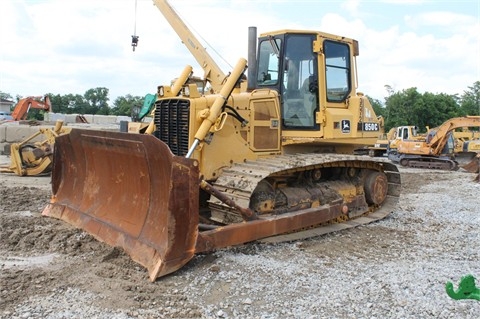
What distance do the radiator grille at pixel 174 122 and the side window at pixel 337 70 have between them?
7.50 ft

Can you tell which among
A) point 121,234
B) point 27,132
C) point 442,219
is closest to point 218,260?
point 121,234

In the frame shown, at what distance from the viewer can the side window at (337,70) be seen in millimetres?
6988

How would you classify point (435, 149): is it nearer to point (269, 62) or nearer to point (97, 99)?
point (269, 62)

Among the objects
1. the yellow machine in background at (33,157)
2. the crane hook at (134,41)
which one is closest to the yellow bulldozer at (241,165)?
the crane hook at (134,41)

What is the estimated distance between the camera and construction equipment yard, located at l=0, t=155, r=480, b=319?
385cm

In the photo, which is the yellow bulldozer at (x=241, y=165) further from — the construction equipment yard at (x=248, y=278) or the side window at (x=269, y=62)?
the construction equipment yard at (x=248, y=278)

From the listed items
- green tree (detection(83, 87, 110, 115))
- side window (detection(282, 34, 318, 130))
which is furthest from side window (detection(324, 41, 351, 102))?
green tree (detection(83, 87, 110, 115))

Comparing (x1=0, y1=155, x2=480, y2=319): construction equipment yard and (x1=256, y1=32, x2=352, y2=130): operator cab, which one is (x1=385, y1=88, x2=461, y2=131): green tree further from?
(x1=0, y1=155, x2=480, y2=319): construction equipment yard

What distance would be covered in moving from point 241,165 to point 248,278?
1.81 m

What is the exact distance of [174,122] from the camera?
6.13 m

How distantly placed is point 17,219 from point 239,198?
3245mm

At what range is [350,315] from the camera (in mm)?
3836

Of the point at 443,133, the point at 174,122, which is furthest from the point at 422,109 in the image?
the point at 174,122

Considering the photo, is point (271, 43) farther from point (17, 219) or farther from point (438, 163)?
point (438, 163)
